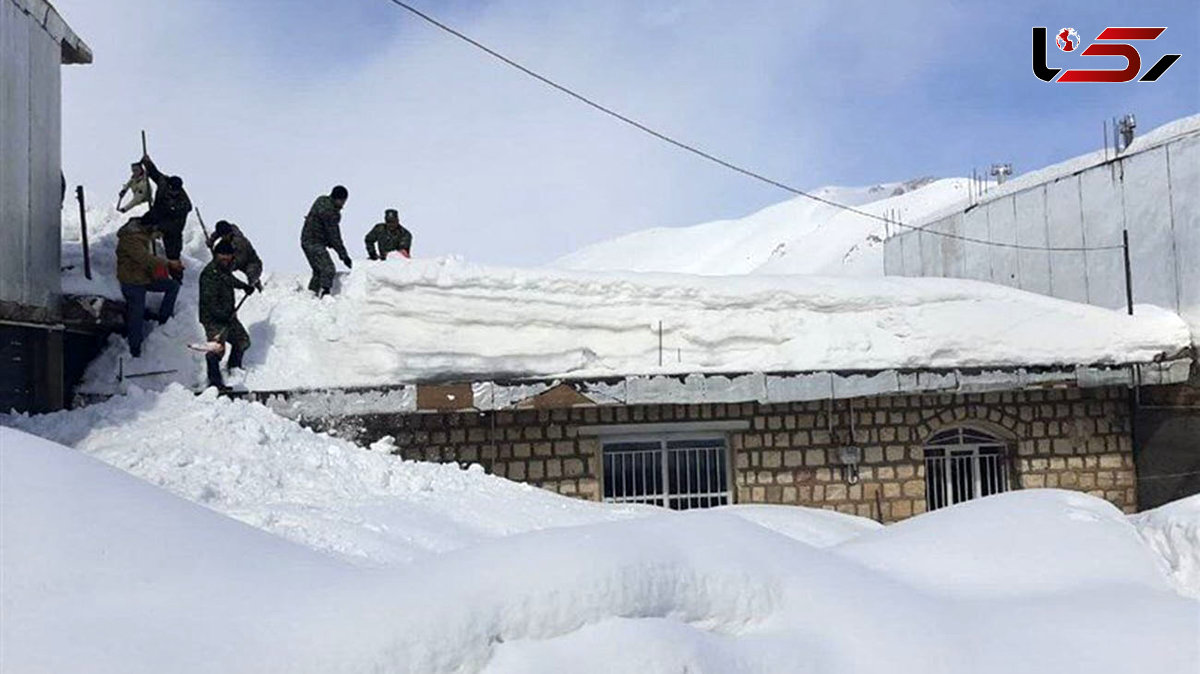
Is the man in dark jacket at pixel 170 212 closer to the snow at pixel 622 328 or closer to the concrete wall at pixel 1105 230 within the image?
the snow at pixel 622 328

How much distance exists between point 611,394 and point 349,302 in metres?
2.97

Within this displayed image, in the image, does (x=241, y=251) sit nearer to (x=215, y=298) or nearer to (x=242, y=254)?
(x=242, y=254)

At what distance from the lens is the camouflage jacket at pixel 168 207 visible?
9.52m

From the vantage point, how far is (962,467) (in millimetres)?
10617

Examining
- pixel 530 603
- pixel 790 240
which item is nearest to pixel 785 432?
pixel 530 603

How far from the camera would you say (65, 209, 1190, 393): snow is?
31.3 feet

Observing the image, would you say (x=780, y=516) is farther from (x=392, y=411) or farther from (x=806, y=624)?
(x=806, y=624)

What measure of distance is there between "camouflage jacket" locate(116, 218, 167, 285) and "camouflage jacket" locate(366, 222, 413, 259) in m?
2.71

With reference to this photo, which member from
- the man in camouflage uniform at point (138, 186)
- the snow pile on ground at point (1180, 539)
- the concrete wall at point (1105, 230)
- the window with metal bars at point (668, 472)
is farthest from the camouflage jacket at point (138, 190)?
the concrete wall at point (1105, 230)

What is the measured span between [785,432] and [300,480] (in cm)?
503

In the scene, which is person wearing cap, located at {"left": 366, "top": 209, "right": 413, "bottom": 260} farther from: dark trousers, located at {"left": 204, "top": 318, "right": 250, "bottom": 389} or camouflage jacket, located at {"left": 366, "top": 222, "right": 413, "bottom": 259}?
dark trousers, located at {"left": 204, "top": 318, "right": 250, "bottom": 389}

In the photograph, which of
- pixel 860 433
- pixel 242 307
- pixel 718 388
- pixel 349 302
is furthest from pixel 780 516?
pixel 242 307

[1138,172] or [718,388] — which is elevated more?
[1138,172]

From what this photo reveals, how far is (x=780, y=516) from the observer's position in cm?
788
